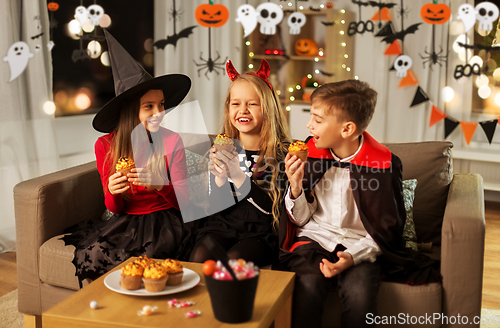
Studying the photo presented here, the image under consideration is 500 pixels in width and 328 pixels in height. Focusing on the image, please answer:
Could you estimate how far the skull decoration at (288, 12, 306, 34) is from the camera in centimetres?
455

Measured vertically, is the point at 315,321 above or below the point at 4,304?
above

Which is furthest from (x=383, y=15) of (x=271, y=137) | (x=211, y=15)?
(x=271, y=137)

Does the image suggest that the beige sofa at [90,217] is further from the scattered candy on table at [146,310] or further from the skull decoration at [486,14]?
the skull decoration at [486,14]

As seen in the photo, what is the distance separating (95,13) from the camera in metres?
3.76

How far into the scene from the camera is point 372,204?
176 centimetres

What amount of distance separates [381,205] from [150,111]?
3.46 ft

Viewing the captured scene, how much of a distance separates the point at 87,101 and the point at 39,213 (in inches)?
80.6

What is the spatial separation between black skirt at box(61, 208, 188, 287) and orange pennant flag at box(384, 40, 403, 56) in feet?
10.2

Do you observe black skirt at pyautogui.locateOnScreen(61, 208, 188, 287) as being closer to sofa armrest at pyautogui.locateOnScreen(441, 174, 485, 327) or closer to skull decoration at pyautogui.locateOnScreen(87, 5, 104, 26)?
sofa armrest at pyautogui.locateOnScreen(441, 174, 485, 327)

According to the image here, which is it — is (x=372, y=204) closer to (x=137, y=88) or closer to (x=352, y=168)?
(x=352, y=168)

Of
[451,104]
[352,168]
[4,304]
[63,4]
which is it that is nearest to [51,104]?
[63,4]

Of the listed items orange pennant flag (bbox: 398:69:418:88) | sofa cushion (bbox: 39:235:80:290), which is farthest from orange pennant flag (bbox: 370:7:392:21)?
sofa cushion (bbox: 39:235:80:290)

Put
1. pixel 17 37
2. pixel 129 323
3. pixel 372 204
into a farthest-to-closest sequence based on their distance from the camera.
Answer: pixel 17 37 → pixel 372 204 → pixel 129 323

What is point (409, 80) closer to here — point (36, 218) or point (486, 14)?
point (486, 14)
